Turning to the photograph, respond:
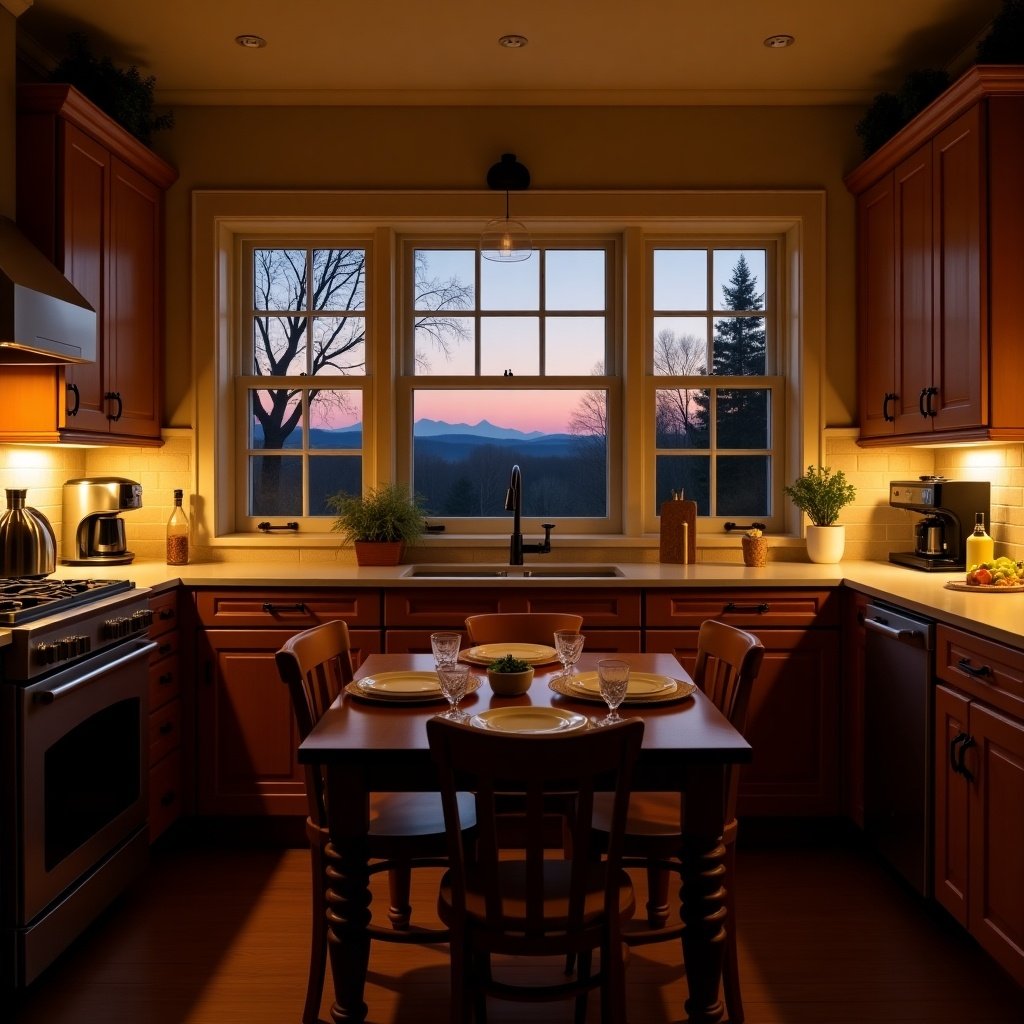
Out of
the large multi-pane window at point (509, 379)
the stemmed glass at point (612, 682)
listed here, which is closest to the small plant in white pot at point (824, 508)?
the large multi-pane window at point (509, 379)

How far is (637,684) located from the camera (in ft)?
7.69

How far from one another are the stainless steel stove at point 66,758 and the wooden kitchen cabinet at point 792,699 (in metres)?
1.86

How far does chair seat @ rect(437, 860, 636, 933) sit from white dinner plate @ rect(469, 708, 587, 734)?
29 centimetres

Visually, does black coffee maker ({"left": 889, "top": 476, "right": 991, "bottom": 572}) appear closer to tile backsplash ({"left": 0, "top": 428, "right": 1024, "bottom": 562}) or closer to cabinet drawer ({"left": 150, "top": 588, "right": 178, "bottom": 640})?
tile backsplash ({"left": 0, "top": 428, "right": 1024, "bottom": 562})

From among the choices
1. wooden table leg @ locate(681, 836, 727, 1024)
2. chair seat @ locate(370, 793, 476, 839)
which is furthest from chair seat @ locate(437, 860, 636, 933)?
chair seat @ locate(370, 793, 476, 839)

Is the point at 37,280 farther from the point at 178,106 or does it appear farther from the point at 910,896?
the point at 910,896

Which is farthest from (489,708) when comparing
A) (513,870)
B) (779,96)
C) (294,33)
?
(779,96)

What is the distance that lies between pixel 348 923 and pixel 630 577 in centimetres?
191

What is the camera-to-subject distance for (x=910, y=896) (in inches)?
124

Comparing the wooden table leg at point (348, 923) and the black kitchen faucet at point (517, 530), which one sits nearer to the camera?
the wooden table leg at point (348, 923)

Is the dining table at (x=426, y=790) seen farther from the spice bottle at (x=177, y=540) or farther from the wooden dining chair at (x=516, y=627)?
the spice bottle at (x=177, y=540)

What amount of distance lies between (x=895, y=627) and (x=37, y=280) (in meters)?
2.88

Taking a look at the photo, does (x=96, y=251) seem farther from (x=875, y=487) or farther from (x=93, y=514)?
(x=875, y=487)

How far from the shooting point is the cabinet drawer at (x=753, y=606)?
3.59m
